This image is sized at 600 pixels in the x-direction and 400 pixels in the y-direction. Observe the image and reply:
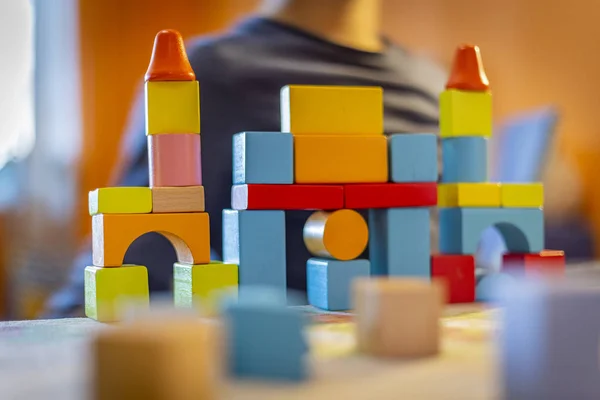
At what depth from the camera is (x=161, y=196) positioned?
99 centimetres

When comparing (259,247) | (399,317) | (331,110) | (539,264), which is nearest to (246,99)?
(331,110)

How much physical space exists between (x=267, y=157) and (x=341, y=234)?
0.50 ft

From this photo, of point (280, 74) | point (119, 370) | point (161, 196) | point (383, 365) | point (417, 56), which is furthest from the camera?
point (417, 56)

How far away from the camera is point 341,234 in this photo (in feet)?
3.40

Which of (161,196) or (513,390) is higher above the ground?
(161,196)

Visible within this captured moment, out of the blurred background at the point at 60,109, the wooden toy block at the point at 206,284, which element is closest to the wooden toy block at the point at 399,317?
the wooden toy block at the point at 206,284

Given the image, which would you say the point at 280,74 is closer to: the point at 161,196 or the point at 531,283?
the point at 161,196

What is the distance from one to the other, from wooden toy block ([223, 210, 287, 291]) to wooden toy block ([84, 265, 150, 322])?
0.45 ft

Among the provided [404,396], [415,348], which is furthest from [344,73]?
[404,396]

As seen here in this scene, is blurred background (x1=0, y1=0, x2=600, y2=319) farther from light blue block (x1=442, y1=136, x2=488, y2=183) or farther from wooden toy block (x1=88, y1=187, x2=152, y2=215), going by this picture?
light blue block (x1=442, y1=136, x2=488, y2=183)

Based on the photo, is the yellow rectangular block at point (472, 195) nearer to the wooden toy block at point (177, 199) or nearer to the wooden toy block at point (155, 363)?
the wooden toy block at point (177, 199)

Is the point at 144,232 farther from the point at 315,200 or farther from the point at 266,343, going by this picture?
the point at 266,343

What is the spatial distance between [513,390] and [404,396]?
75 millimetres

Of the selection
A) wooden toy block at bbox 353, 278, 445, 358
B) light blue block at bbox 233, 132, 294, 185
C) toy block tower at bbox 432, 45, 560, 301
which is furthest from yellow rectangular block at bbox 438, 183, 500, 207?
wooden toy block at bbox 353, 278, 445, 358
